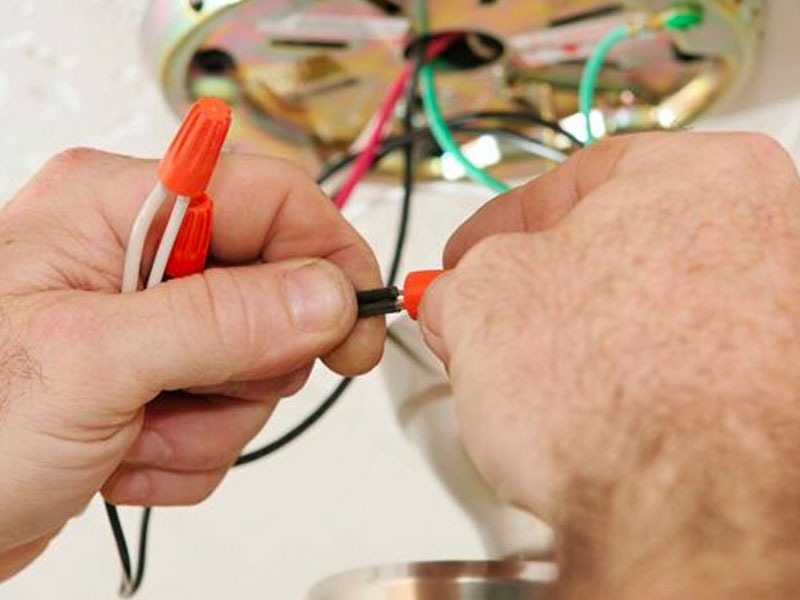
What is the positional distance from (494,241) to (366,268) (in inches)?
5.6

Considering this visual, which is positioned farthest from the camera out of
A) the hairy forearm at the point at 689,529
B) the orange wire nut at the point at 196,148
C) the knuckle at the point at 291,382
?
the knuckle at the point at 291,382

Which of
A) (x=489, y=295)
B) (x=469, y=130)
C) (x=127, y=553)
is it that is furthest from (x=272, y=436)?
(x=489, y=295)

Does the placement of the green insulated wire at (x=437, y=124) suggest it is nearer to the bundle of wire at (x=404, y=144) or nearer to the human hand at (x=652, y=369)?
the bundle of wire at (x=404, y=144)

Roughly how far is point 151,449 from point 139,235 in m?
0.15

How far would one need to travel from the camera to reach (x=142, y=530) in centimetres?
63

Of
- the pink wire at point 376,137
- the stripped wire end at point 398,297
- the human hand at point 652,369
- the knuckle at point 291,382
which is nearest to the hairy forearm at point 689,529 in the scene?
the human hand at point 652,369

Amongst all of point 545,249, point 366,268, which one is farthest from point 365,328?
point 545,249

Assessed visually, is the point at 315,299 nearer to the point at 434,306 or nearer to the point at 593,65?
the point at 434,306

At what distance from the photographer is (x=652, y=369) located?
1.19 feet

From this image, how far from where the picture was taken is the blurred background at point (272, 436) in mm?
671

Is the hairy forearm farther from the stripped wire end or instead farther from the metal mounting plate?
the metal mounting plate

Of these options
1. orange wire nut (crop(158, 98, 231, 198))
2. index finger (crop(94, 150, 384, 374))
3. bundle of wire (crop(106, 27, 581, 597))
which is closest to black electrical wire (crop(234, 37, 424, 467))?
bundle of wire (crop(106, 27, 581, 597))

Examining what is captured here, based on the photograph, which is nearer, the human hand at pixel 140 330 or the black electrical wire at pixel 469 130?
the human hand at pixel 140 330

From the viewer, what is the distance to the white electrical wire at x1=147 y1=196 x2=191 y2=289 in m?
0.47
